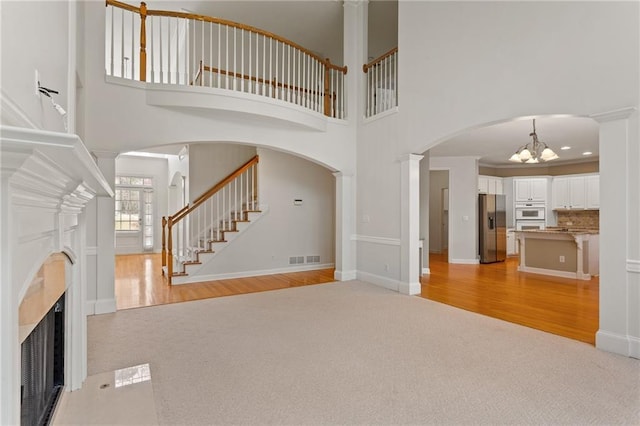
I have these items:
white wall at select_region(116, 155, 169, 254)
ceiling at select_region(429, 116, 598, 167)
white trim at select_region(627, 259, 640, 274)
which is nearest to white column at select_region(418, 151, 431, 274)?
ceiling at select_region(429, 116, 598, 167)

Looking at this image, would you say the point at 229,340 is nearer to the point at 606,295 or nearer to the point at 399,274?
the point at 399,274

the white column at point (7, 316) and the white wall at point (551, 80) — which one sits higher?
the white wall at point (551, 80)

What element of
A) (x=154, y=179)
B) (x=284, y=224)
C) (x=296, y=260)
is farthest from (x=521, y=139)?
(x=154, y=179)

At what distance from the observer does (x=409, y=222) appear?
5.03 m

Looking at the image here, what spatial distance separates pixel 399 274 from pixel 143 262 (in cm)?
644

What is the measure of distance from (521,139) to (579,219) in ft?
14.8

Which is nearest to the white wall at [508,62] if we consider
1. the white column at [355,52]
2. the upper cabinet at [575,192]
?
the white column at [355,52]

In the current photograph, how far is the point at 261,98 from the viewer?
15.8 feet

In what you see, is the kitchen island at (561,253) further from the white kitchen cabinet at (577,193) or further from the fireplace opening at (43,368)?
the fireplace opening at (43,368)

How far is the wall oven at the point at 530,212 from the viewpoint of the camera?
9656mm

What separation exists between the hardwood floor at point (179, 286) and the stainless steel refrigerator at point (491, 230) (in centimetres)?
396

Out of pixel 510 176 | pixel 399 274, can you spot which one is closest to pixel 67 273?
pixel 399 274

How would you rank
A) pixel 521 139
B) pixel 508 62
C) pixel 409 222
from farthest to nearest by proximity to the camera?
pixel 521 139 < pixel 409 222 < pixel 508 62

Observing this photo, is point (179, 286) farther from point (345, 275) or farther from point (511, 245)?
point (511, 245)
